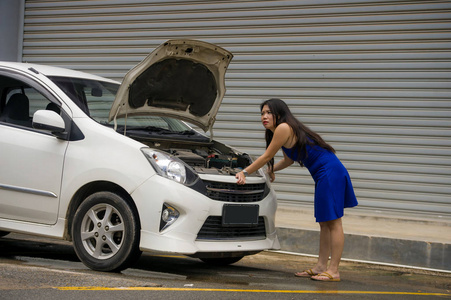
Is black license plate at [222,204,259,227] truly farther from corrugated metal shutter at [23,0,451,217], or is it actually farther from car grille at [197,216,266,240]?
corrugated metal shutter at [23,0,451,217]

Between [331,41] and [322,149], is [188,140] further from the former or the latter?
[331,41]

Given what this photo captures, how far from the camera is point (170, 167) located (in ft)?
17.4

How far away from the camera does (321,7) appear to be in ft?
33.7

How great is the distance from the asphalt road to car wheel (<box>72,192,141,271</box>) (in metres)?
0.12

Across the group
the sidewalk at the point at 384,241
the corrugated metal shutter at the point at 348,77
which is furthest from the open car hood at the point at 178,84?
the corrugated metal shutter at the point at 348,77

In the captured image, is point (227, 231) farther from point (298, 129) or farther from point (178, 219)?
point (298, 129)

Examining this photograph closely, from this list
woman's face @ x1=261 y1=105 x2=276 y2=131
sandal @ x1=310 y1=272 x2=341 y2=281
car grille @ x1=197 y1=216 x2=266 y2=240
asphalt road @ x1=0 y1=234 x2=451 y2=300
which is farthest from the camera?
woman's face @ x1=261 y1=105 x2=276 y2=131

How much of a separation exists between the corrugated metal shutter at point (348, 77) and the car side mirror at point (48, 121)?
17.5 feet

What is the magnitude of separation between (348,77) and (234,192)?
16.5 feet

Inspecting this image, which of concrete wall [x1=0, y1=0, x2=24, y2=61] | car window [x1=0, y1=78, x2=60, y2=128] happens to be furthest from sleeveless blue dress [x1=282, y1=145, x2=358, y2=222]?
concrete wall [x1=0, y1=0, x2=24, y2=61]

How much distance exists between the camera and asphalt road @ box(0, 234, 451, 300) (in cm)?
466

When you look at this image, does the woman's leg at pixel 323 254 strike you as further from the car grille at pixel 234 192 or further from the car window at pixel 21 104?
the car window at pixel 21 104

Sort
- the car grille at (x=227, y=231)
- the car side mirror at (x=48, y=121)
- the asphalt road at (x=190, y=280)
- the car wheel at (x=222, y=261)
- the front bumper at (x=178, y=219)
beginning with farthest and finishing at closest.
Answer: the car wheel at (x=222, y=261) < the car side mirror at (x=48, y=121) < the car grille at (x=227, y=231) < the front bumper at (x=178, y=219) < the asphalt road at (x=190, y=280)

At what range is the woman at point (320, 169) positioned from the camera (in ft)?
19.2
